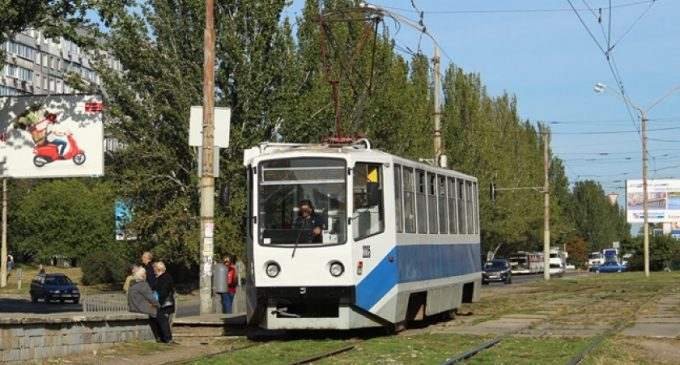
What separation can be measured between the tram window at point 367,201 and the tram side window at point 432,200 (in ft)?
9.64

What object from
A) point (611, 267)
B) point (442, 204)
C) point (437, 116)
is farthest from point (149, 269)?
point (611, 267)

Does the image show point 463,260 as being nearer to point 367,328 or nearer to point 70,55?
point 367,328

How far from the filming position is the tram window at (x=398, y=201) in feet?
61.6

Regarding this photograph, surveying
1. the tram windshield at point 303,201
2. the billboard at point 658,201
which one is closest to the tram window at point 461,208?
the tram windshield at point 303,201

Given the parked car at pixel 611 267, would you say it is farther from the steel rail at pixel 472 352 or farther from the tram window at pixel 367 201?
the steel rail at pixel 472 352

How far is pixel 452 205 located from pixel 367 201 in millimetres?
5360

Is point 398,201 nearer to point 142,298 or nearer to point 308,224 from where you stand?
point 308,224

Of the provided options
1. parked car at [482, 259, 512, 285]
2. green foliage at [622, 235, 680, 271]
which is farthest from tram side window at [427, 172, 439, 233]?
green foliage at [622, 235, 680, 271]

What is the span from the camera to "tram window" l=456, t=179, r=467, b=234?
24.0 m

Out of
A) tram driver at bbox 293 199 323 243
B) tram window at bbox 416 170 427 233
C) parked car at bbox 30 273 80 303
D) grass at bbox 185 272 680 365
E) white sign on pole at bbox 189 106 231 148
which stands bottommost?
grass at bbox 185 272 680 365

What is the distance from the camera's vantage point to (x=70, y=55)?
132 metres

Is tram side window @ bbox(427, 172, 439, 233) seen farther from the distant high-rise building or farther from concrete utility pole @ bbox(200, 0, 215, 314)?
the distant high-rise building

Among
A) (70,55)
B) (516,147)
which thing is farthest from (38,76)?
(516,147)

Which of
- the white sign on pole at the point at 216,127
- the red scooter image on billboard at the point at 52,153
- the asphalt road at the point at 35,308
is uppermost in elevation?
the white sign on pole at the point at 216,127
